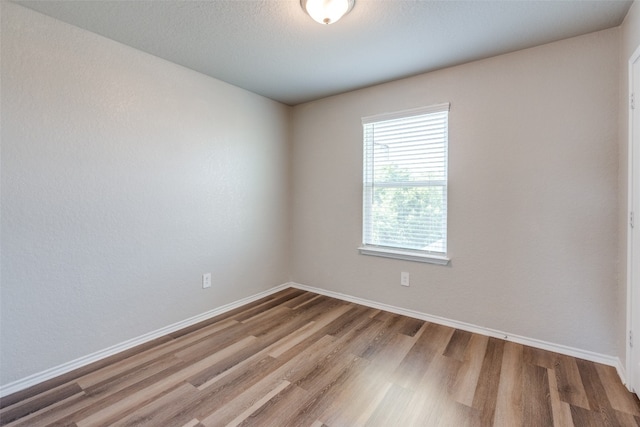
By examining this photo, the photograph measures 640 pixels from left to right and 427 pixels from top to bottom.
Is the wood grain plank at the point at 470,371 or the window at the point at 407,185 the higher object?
the window at the point at 407,185

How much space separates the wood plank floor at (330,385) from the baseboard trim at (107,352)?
0.06 m

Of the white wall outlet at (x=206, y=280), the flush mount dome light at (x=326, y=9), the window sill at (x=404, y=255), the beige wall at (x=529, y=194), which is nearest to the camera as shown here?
the flush mount dome light at (x=326, y=9)

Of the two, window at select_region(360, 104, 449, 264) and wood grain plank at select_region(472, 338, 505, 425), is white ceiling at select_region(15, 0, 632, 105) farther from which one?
wood grain plank at select_region(472, 338, 505, 425)

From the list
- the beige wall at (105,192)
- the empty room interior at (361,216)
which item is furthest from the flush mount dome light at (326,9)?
the beige wall at (105,192)

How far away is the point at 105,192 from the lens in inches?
85.4

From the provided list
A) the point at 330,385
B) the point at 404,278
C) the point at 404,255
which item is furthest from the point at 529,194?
the point at 330,385

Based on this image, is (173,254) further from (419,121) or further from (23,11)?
(419,121)

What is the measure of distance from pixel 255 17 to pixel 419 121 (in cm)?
167

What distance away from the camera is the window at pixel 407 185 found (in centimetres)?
271

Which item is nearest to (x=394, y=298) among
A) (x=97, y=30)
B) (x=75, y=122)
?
(x=75, y=122)

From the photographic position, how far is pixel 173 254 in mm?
2592

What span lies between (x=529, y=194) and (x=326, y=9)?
6.51 ft

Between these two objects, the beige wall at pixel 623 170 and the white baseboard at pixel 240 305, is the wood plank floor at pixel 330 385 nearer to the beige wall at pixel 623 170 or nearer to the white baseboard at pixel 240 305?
the white baseboard at pixel 240 305

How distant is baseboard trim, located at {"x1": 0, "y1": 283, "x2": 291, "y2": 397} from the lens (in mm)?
1821
